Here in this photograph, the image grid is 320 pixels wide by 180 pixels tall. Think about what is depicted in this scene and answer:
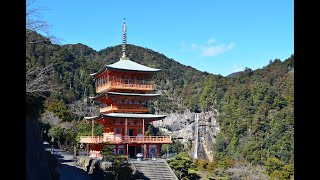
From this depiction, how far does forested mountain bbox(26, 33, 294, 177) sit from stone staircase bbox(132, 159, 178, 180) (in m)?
18.4

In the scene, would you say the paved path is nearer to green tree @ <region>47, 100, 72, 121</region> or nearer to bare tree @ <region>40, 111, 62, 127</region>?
bare tree @ <region>40, 111, 62, 127</region>

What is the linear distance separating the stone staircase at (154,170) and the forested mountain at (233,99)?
18.4 metres

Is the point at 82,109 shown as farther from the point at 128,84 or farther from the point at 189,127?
the point at 128,84

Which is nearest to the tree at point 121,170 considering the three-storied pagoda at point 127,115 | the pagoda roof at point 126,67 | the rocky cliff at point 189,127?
the three-storied pagoda at point 127,115

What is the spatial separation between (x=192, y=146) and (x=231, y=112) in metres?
7.63

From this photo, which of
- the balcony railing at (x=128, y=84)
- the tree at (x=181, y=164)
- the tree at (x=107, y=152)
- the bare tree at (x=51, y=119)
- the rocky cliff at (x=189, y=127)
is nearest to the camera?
the tree at (x=107, y=152)

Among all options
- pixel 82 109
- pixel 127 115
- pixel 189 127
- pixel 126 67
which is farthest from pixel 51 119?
pixel 189 127

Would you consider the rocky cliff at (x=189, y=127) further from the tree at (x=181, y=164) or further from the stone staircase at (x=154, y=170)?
the stone staircase at (x=154, y=170)

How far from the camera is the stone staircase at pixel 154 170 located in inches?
860

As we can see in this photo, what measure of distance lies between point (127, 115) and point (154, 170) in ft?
16.8

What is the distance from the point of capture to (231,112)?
57.8 meters

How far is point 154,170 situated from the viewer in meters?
22.7

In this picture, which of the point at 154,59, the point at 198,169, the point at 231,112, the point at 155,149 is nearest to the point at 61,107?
the point at 155,149
